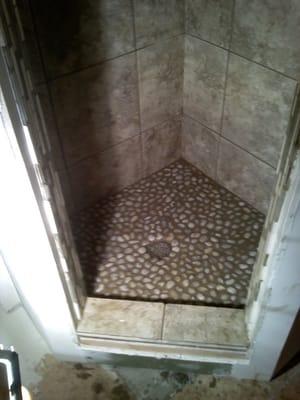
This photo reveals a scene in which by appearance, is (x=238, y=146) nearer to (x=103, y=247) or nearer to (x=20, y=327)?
(x=103, y=247)

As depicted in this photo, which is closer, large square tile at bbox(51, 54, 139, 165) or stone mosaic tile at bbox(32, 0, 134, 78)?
stone mosaic tile at bbox(32, 0, 134, 78)

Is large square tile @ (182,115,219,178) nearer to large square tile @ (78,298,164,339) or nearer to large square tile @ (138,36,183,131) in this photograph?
large square tile @ (138,36,183,131)

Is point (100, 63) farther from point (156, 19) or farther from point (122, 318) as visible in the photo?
point (122, 318)

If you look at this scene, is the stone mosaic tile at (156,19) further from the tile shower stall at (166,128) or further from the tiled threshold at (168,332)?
the tiled threshold at (168,332)

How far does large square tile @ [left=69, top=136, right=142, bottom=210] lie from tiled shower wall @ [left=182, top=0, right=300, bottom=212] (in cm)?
27

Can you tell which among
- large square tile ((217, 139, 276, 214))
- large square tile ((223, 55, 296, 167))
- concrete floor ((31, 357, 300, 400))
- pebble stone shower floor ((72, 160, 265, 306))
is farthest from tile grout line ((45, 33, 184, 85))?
concrete floor ((31, 357, 300, 400))

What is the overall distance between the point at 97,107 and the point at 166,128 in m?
0.38

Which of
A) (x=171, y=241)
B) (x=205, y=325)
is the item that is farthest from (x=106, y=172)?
(x=205, y=325)

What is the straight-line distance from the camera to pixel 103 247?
1510 mm

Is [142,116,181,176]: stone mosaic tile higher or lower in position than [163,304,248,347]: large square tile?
higher

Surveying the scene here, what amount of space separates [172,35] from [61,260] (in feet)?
3.08

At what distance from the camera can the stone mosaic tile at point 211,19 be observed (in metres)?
1.29

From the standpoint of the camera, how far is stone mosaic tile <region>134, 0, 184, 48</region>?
4.33 feet

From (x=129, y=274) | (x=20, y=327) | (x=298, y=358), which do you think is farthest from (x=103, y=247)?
(x=298, y=358)
